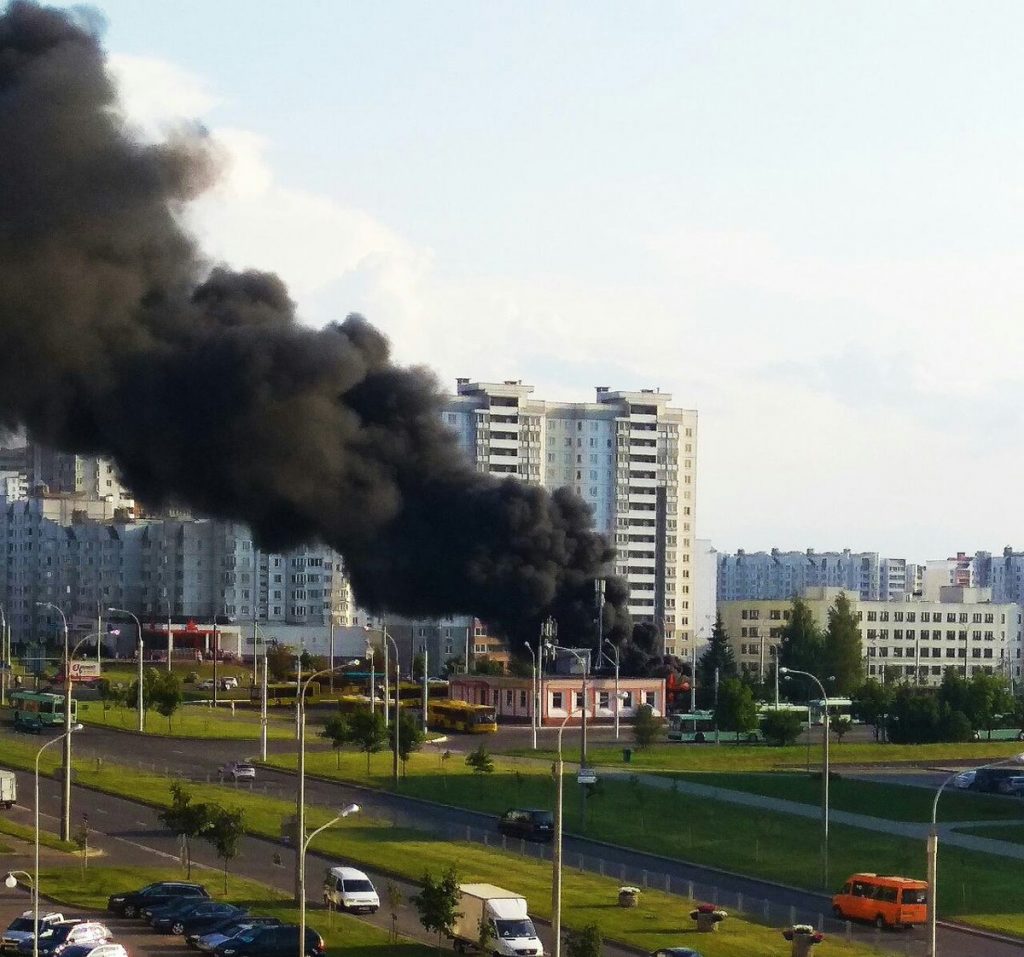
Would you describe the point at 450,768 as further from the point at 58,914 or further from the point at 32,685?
the point at 32,685

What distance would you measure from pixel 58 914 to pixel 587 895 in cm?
1242

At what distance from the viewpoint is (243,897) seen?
141 feet

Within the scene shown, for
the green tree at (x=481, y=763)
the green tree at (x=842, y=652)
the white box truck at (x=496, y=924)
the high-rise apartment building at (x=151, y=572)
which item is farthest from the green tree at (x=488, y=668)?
the white box truck at (x=496, y=924)

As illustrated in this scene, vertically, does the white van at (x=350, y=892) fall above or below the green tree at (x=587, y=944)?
below

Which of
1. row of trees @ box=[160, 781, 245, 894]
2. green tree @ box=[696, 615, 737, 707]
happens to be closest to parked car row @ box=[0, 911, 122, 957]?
row of trees @ box=[160, 781, 245, 894]

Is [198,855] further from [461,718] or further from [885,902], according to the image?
[461,718]

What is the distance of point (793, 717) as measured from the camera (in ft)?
281

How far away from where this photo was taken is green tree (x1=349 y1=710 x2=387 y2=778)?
70.1 metres

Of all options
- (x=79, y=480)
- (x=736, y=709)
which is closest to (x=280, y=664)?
(x=736, y=709)

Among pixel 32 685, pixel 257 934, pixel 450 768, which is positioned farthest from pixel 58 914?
pixel 32 685

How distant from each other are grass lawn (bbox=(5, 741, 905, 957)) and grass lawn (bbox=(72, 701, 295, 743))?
17.0 meters

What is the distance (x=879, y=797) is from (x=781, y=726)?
1926 cm

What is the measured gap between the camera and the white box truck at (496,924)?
36.7m

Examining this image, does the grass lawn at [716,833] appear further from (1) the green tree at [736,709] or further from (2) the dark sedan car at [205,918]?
A: (1) the green tree at [736,709]
